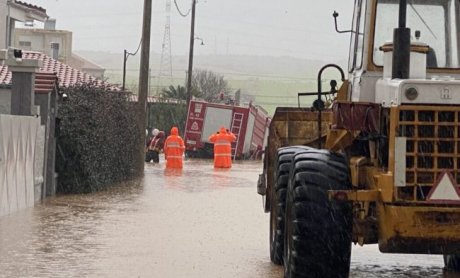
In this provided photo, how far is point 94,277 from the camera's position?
11781 millimetres

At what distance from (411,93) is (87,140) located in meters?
16.2

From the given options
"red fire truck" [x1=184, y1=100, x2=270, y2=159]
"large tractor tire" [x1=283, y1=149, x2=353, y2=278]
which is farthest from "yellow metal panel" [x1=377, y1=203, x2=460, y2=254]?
"red fire truck" [x1=184, y1=100, x2=270, y2=159]

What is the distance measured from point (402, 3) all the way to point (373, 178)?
1485 millimetres

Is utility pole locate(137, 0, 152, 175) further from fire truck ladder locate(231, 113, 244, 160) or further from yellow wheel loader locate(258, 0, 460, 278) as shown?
yellow wheel loader locate(258, 0, 460, 278)

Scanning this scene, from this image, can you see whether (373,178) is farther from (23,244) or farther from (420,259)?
(23,244)

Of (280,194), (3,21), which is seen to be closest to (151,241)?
(280,194)

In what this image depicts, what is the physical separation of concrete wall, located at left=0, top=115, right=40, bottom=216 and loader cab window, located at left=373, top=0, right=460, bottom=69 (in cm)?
937

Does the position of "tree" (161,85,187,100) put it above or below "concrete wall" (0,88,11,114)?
above

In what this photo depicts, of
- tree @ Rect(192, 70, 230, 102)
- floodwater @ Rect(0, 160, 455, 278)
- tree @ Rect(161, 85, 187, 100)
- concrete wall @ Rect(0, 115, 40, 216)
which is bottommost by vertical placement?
floodwater @ Rect(0, 160, 455, 278)

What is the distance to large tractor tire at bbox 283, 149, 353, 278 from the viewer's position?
377 inches

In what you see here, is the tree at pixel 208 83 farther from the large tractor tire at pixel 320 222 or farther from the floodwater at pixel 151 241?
the large tractor tire at pixel 320 222

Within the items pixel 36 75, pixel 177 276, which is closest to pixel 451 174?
pixel 177 276

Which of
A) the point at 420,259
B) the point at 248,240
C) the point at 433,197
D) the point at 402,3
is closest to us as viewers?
the point at 433,197

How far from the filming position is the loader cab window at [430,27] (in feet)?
34.8
